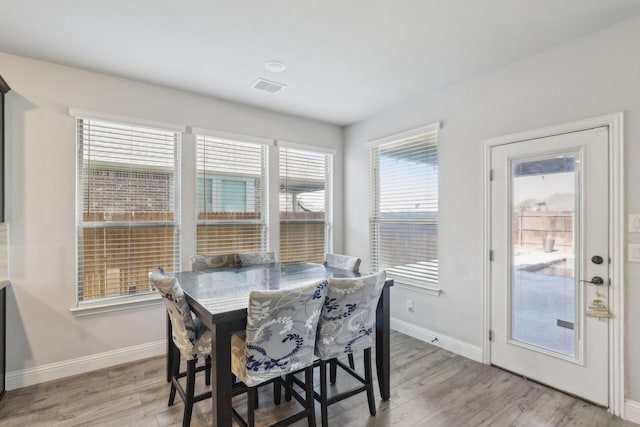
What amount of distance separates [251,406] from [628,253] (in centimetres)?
271

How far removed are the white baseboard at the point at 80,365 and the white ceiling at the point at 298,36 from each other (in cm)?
265

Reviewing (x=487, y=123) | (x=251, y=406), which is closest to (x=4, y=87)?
(x=251, y=406)

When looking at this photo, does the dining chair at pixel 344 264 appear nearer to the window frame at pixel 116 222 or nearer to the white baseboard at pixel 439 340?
the white baseboard at pixel 439 340

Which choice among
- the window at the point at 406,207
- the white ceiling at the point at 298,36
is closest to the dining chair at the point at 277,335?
the white ceiling at the point at 298,36

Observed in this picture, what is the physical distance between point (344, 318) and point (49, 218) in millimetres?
2708

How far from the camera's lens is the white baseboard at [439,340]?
303 centimetres

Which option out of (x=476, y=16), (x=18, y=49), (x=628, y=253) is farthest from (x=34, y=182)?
(x=628, y=253)

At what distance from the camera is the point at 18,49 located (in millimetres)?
2480

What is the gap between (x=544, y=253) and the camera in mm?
2586

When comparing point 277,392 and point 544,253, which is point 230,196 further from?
point 544,253

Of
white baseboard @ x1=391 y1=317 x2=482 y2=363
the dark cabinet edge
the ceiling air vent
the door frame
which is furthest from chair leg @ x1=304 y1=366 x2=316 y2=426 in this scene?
the dark cabinet edge

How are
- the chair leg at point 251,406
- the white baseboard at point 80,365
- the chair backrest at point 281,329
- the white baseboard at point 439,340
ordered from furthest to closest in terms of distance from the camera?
1. the white baseboard at point 439,340
2. the white baseboard at point 80,365
3. the chair leg at point 251,406
4. the chair backrest at point 281,329

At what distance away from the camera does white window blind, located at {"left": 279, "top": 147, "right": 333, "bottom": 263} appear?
411 centimetres

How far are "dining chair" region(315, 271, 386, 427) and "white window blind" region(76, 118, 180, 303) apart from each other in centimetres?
213
